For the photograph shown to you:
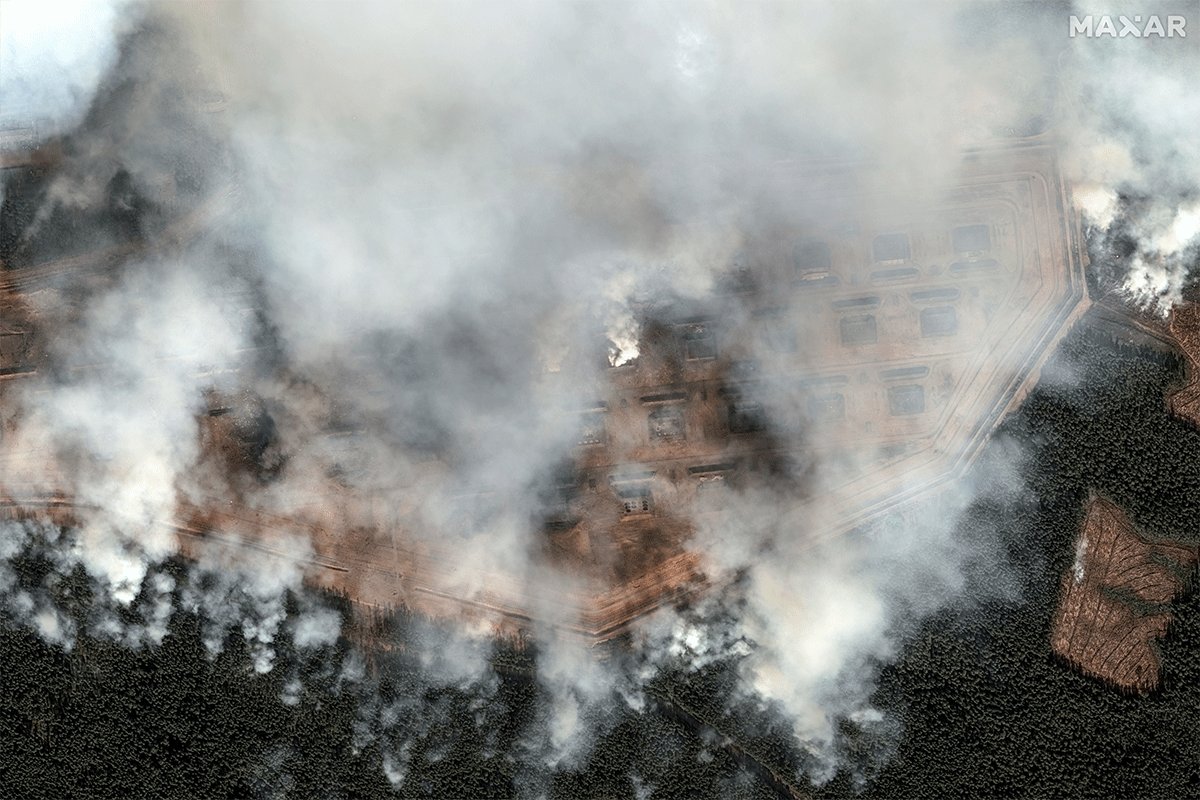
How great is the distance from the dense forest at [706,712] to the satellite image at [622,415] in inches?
3.5

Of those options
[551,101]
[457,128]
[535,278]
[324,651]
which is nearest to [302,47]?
[457,128]

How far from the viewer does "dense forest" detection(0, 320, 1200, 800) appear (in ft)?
61.3

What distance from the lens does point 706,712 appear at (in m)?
18.8

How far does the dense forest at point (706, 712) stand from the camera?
18.7m

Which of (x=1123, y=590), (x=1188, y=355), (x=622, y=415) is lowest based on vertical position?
(x=1123, y=590)

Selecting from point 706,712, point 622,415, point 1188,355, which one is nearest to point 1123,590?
point 1188,355

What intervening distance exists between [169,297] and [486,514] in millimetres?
8613

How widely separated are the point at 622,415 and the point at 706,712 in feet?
22.5

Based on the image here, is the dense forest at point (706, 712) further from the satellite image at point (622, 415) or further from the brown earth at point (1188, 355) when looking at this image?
the brown earth at point (1188, 355)

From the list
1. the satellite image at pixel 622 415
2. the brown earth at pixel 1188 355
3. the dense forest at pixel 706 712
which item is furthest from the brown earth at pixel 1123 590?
the brown earth at pixel 1188 355

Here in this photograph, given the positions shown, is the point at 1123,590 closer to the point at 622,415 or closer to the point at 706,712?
the point at 706,712

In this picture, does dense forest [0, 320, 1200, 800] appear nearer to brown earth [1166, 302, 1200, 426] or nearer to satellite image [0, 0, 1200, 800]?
satellite image [0, 0, 1200, 800]

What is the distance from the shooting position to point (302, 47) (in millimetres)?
18156

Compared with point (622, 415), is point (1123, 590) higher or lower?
lower
